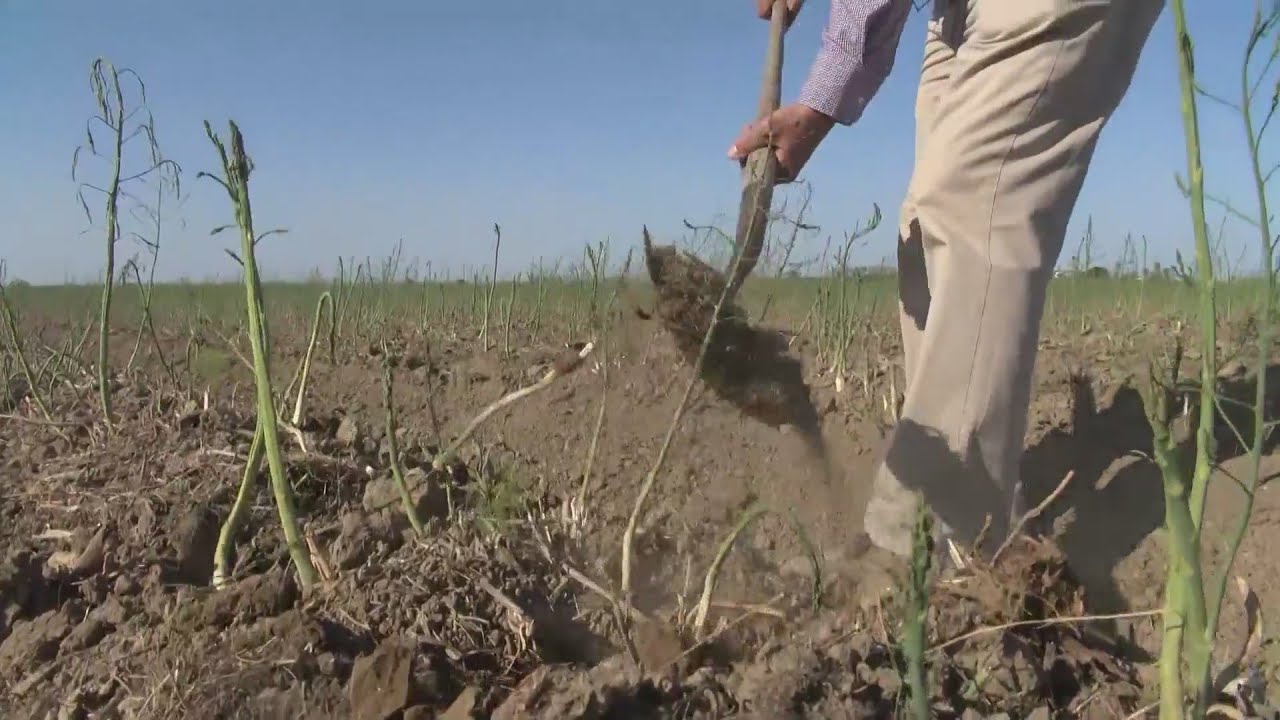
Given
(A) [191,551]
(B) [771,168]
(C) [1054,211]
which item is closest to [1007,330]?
(C) [1054,211]

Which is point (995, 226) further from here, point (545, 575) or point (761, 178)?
point (545, 575)

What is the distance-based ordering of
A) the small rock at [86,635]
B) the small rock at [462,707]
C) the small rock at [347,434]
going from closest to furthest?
the small rock at [462,707] → the small rock at [86,635] → the small rock at [347,434]

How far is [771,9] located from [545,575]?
1390mm

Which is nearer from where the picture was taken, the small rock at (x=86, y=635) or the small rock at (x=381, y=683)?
the small rock at (x=381, y=683)

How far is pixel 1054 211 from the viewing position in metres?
1.75

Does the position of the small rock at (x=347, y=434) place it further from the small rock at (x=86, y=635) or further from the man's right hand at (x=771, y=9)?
the man's right hand at (x=771, y=9)

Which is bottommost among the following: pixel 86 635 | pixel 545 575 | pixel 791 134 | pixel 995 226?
pixel 86 635

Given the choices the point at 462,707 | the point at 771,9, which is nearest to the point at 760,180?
the point at 771,9

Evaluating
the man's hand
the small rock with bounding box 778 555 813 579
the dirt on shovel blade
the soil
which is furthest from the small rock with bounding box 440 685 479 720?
the man's hand

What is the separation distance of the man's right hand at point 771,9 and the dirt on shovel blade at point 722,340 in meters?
0.66

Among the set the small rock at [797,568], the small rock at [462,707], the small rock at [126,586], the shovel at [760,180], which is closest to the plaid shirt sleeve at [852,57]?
the shovel at [760,180]

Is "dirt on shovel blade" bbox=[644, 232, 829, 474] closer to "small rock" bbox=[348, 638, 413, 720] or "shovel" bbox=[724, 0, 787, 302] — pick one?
"shovel" bbox=[724, 0, 787, 302]

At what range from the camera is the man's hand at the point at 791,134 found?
184 cm

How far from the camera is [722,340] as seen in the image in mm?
1760
